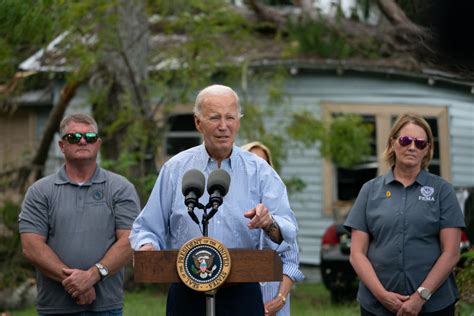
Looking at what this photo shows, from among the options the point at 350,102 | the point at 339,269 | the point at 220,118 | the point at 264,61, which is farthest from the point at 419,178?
the point at 350,102

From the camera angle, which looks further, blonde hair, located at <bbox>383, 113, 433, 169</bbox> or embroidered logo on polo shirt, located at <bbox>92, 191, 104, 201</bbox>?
embroidered logo on polo shirt, located at <bbox>92, 191, 104, 201</bbox>

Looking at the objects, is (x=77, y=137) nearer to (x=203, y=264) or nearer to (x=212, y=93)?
(x=212, y=93)

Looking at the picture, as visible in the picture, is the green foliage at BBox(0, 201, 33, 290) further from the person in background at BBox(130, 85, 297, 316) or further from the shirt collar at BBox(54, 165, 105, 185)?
the person in background at BBox(130, 85, 297, 316)

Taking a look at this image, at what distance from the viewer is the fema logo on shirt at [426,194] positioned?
26.3 feet

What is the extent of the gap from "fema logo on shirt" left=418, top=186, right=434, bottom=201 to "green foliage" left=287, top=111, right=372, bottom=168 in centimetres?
1060

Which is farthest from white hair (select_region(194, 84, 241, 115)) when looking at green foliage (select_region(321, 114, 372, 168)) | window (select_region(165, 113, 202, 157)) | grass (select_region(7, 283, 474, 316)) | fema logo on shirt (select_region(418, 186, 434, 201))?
window (select_region(165, 113, 202, 157))

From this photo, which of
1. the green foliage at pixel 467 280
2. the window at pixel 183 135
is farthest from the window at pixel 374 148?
the green foliage at pixel 467 280

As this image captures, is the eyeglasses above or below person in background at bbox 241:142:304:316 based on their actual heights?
above

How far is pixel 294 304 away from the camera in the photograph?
15703mm

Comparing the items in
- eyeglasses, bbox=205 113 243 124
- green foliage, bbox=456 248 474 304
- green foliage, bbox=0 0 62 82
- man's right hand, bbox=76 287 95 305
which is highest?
green foliage, bbox=0 0 62 82

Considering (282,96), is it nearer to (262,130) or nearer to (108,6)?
(262,130)

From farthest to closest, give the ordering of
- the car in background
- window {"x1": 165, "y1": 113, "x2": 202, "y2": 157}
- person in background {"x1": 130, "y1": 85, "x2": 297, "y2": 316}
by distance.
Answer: window {"x1": 165, "y1": 113, "x2": 202, "y2": 157} → the car in background → person in background {"x1": 130, "y1": 85, "x2": 297, "y2": 316}

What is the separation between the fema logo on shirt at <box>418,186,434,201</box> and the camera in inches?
A: 316

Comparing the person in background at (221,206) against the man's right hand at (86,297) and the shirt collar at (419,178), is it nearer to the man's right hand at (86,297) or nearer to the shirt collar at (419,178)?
the man's right hand at (86,297)
